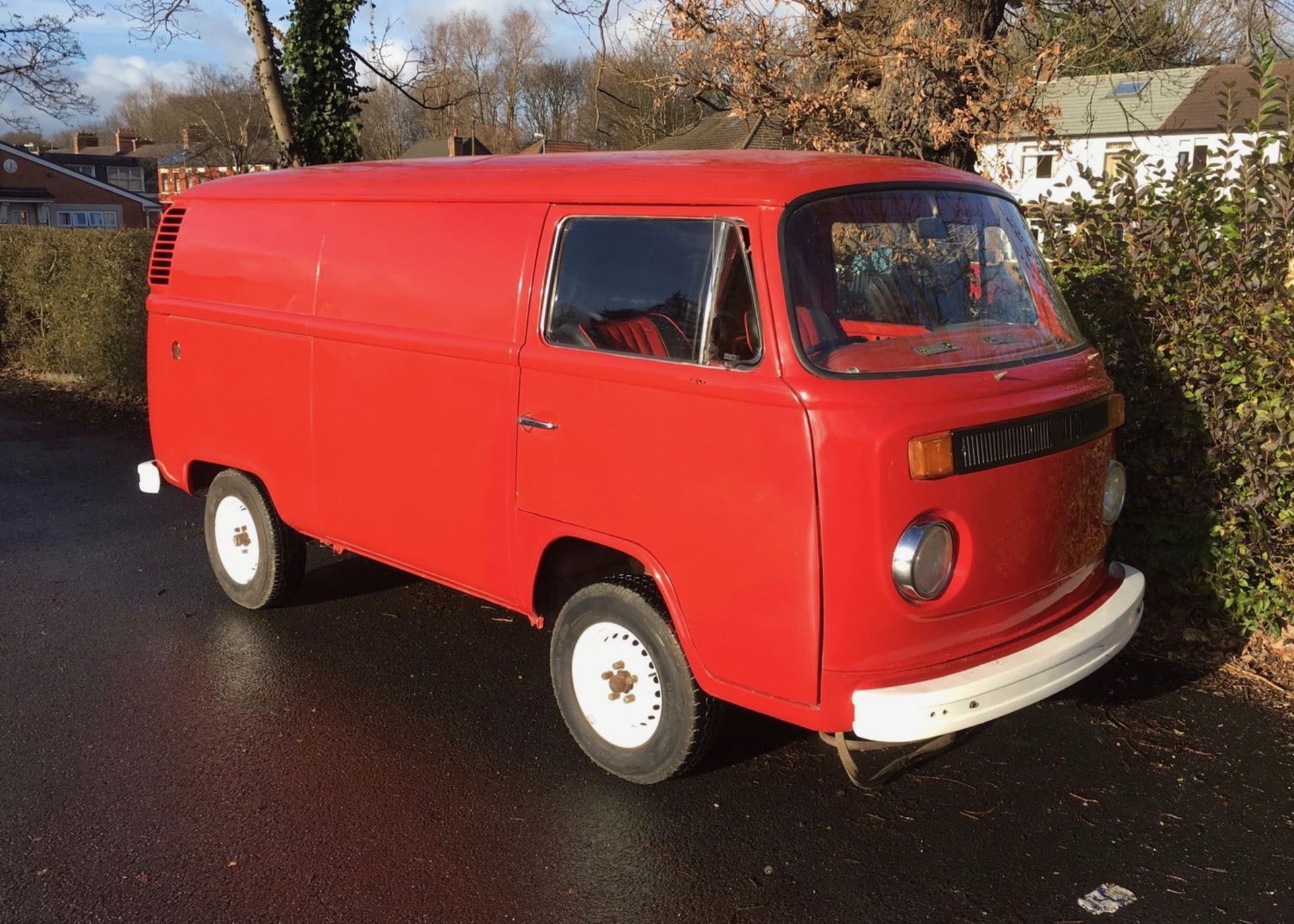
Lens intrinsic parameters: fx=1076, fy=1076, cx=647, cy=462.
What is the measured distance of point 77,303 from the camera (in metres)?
12.9

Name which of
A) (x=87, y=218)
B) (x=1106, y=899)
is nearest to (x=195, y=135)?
(x=87, y=218)

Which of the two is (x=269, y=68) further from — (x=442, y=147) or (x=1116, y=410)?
(x=442, y=147)

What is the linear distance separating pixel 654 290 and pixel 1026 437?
1.33 m

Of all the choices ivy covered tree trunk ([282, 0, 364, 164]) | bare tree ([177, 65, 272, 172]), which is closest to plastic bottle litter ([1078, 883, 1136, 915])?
Result: ivy covered tree trunk ([282, 0, 364, 164])

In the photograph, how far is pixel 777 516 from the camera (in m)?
3.28

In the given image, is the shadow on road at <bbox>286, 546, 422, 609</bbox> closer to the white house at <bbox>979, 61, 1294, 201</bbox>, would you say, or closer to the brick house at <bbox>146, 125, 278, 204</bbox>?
the brick house at <bbox>146, 125, 278, 204</bbox>

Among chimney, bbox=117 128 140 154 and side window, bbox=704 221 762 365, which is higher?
chimney, bbox=117 128 140 154

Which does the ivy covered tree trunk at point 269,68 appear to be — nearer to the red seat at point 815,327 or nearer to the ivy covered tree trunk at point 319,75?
the ivy covered tree trunk at point 319,75

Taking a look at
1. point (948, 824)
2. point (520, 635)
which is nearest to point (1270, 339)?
point (948, 824)

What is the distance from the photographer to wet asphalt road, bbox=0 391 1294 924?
3340 millimetres

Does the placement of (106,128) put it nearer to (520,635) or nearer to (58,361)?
(58,361)

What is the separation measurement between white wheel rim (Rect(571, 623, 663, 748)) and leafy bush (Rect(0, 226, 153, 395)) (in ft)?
31.3

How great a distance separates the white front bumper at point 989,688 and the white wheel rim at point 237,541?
3639 millimetres

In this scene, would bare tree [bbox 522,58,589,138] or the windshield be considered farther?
bare tree [bbox 522,58,589,138]
